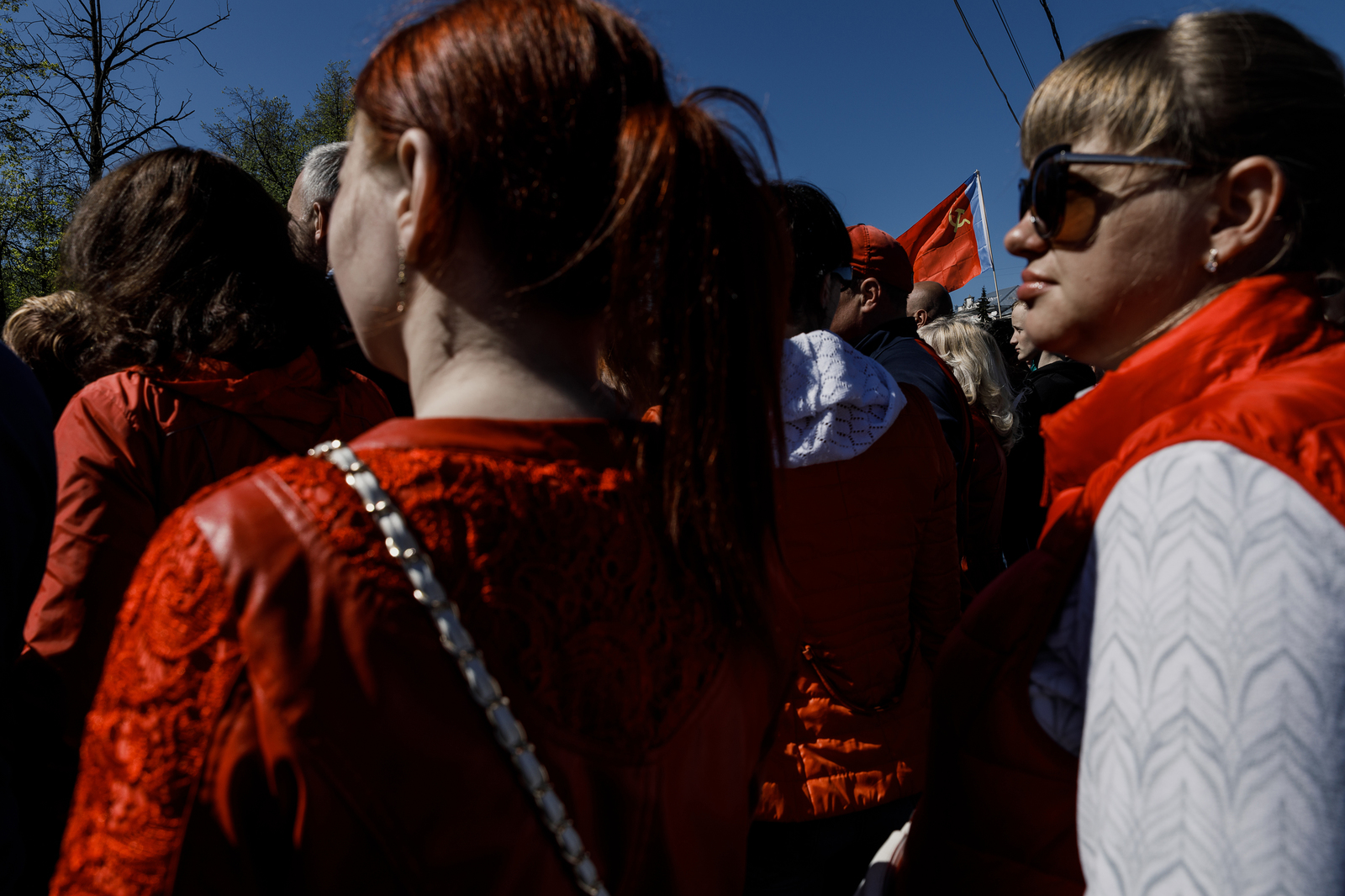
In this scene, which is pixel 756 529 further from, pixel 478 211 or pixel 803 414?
pixel 803 414

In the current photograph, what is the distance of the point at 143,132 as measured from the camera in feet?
39.2

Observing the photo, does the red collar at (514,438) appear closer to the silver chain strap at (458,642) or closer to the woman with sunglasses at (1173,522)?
the silver chain strap at (458,642)

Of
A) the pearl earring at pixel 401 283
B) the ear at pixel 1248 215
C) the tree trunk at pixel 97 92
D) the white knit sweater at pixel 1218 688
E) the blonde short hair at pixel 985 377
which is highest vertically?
the tree trunk at pixel 97 92

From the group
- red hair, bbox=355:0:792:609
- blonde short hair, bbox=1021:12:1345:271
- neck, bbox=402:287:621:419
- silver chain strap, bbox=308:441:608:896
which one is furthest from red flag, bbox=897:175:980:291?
silver chain strap, bbox=308:441:608:896

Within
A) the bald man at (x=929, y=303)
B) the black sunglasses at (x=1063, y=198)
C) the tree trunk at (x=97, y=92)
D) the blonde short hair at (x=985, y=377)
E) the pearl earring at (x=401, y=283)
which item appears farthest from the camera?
the tree trunk at (x=97, y=92)

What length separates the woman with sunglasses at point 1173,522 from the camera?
722mm

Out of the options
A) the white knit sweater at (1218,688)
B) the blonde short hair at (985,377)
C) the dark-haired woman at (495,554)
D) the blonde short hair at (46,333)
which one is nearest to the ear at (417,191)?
the dark-haired woman at (495,554)

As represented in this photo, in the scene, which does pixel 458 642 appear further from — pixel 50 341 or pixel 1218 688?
pixel 50 341

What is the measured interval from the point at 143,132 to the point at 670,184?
46.7 feet

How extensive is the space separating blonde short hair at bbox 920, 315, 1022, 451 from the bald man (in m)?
1.11

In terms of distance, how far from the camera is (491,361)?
88 cm

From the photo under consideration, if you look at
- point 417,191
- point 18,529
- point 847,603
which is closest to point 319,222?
point 18,529

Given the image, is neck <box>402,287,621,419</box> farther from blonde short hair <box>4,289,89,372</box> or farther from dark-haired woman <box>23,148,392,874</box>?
blonde short hair <box>4,289,89,372</box>

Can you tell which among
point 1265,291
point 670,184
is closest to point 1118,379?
point 1265,291
